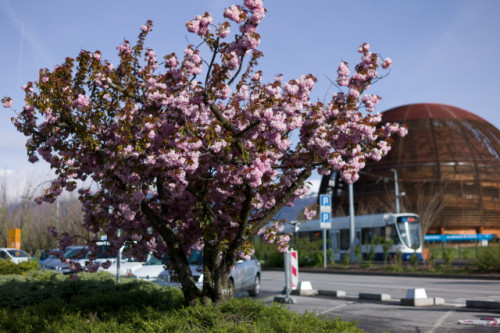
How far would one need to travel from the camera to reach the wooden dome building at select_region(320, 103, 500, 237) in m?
75.4

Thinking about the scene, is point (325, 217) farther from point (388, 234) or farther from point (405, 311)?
point (405, 311)

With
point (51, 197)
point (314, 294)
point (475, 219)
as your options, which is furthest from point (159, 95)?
point (475, 219)

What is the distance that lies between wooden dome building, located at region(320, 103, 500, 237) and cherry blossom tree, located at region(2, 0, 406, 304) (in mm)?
66334

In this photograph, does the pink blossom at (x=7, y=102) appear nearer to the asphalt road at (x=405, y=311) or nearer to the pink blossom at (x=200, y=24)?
the pink blossom at (x=200, y=24)

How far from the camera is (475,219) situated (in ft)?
247

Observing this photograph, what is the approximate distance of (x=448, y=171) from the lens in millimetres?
76875

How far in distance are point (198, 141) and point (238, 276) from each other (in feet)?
29.8

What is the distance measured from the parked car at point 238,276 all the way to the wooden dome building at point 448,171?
189ft

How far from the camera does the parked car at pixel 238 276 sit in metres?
14.1

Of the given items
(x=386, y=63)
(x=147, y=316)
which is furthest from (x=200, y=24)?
(x=147, y=316)

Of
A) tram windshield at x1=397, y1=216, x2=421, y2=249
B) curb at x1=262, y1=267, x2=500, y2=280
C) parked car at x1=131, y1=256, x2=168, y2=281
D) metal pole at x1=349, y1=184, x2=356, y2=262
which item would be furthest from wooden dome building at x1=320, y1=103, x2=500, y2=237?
parked car at x1=131, y1=256, x2=168, y2=281

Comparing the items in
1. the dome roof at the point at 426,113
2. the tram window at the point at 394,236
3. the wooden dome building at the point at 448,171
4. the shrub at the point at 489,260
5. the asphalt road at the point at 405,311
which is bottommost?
the asphalt road at the point at 405,311

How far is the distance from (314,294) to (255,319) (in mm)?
10746

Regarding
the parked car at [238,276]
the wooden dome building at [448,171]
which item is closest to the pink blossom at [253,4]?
the parked car at [238,276]
